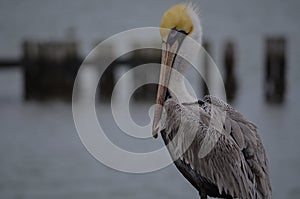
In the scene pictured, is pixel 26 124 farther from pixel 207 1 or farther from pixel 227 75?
pixel 207 1

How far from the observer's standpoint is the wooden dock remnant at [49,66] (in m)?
16.8

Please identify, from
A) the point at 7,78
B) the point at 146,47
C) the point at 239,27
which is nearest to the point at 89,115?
the point at 146,47

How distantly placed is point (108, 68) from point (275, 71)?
12.3ft

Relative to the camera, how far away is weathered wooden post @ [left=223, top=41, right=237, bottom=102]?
16.9 m

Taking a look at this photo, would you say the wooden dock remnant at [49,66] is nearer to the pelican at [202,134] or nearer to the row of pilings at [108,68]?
the row of pilings at [108,68]

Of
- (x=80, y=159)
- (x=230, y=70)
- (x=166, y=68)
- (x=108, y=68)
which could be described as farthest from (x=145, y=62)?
(x=166, y=68)

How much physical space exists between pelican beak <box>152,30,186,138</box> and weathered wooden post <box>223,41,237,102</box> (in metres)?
12.3

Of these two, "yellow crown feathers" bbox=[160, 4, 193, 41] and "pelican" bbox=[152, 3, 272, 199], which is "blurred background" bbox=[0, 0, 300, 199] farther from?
"yellow crown feathers" bbox=[160, 4, 193, 41]

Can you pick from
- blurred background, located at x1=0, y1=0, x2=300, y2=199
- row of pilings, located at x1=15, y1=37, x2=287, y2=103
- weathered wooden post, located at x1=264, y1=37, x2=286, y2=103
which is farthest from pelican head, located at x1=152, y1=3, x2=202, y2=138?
weathered wooden post, located at x1=264, y1=37, x2=286, y2=103

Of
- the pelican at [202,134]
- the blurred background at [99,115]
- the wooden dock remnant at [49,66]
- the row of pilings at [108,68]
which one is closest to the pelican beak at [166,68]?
the pelican at [202,134]

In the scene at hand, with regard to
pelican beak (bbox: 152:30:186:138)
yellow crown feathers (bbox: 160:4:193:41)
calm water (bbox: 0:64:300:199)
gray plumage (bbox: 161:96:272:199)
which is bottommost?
calm water (bbox: 0:64:300:199)

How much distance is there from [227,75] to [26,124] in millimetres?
4770

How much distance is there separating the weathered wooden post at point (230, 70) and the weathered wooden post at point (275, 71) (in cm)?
75

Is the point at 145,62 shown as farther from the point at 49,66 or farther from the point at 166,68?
the point at 166,68
